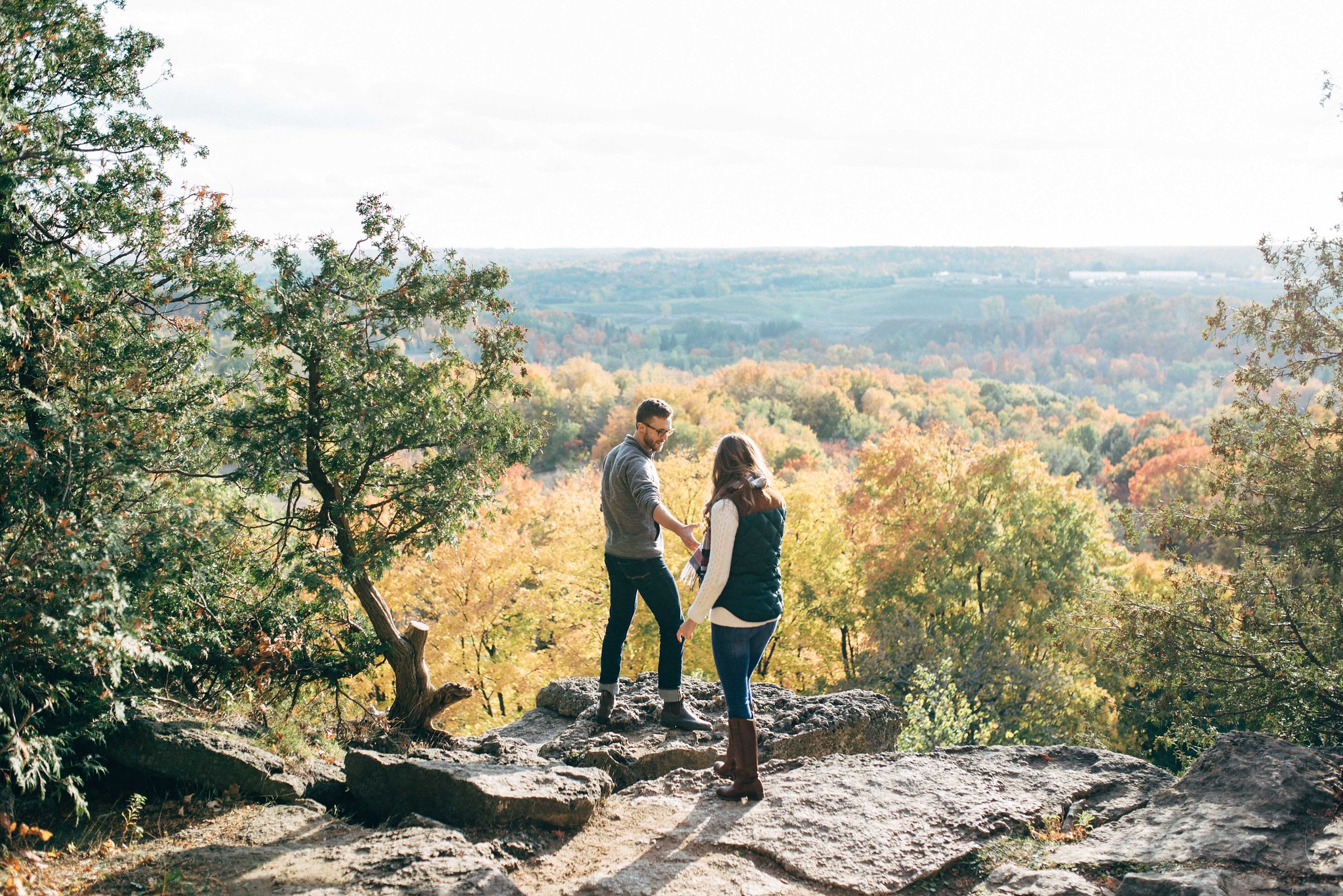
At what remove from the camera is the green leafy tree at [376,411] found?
24.8ft

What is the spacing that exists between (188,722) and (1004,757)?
6298 millimetres

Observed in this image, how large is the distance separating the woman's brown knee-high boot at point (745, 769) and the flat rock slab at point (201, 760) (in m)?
2.88


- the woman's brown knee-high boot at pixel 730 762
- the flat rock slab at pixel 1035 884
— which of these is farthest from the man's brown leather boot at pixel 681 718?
the flat rock slab at pixel 1035 884

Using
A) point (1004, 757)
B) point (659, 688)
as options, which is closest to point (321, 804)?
point (659, 688)

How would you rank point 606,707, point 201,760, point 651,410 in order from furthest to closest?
1. point 606,707
2. point 651,410
3. point 201,760

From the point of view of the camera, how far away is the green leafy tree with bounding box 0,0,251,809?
17.6ft

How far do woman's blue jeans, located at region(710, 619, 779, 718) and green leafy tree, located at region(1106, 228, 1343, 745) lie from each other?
6.04 meters

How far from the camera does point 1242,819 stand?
18.2 ft

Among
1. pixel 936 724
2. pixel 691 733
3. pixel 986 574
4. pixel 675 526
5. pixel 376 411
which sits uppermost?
pixel 376 411

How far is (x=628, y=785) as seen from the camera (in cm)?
717

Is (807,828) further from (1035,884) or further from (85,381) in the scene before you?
(85,381)

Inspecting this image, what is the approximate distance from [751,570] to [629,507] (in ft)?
4.76

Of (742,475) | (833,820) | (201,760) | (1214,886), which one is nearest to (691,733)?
(833,820)

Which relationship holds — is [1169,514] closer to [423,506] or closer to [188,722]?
[423,506]
